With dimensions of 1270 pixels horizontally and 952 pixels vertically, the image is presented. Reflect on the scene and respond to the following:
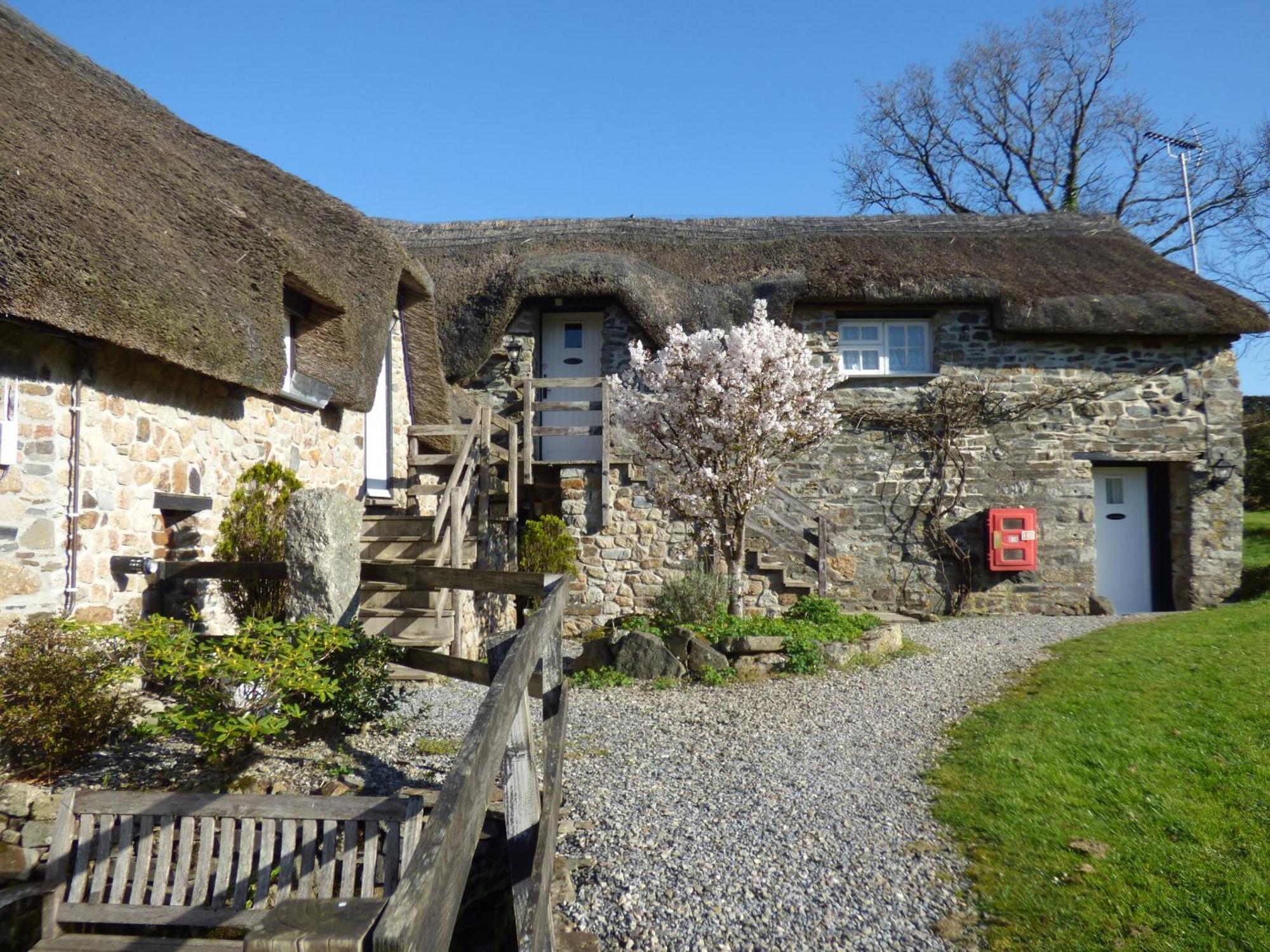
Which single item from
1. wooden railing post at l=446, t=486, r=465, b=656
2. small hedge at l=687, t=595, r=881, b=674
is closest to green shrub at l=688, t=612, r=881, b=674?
small hedge at l=687, t=595, r=881, b=674

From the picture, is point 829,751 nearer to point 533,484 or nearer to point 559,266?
point 533,484

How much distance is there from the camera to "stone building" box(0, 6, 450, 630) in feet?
15.3

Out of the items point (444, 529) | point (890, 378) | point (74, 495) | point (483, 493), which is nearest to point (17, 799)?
point (74, 495)

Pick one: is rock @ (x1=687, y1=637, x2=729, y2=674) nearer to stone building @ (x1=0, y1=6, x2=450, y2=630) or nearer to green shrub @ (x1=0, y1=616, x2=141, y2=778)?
stone building @ (x1=0, y1=6, x2=450, y2=630)

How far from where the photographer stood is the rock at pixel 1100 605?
1123cm

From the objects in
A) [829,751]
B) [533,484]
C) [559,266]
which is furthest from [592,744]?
[559,266]

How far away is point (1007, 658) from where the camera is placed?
790cm

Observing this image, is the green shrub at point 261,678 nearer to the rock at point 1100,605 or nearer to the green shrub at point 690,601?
the green shrub at point 690,601

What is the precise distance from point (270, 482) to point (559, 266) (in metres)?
5.49

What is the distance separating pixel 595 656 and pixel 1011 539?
652 centimetres

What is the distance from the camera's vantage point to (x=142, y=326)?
Answer: 16.5 feet


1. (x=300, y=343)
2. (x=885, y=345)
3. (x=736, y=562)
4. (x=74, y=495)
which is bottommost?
(x=736, y=562)

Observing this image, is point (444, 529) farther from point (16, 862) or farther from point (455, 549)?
point (16, 862)

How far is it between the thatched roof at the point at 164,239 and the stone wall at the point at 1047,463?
3657 millimetres
